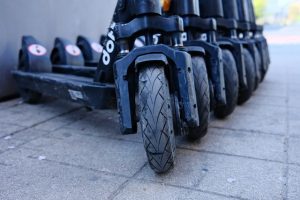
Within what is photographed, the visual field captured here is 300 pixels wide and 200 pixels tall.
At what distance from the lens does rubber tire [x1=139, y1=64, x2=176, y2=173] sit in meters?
1.95

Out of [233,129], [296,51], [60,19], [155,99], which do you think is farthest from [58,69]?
[296,51]

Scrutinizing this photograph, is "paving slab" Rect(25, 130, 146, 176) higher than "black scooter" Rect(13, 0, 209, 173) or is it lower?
lower

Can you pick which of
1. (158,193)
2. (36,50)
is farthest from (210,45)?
(36,50)

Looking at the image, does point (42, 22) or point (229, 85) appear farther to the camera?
point (42, 22)

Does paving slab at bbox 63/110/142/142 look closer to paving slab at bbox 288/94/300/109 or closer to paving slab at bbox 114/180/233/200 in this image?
paving slab at bbox 114/180/233/200

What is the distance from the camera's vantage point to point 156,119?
194 cm

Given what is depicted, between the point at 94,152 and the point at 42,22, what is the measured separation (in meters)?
2.63

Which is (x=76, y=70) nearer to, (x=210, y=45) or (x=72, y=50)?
(x=72, y=50)

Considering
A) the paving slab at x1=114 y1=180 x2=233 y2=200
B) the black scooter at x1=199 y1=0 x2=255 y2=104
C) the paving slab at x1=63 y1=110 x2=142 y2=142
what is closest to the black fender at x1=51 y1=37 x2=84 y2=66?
the paving slab at x1=63 y1=110 x2=142 y2=142

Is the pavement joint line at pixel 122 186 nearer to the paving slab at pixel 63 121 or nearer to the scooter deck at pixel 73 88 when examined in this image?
the scooter deck at pixel 73 88

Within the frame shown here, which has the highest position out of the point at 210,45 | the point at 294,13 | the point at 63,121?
the point at 294,13

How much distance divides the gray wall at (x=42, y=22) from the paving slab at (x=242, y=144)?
95.4 inches

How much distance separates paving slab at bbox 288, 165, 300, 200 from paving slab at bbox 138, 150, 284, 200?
5 cm

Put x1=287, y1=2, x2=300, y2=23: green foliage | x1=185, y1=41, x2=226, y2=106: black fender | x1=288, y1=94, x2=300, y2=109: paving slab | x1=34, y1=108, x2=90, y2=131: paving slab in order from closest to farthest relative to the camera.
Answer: x1=185, y1=41, x2=226, y2=106: black fender < x1=34, y1=108, x2=90, y2=131: paving slab < x1=288, y1=94, x2=300, y2=109: paving slab < x1=287, y1=2, x2=300, y2=23: green foliage
